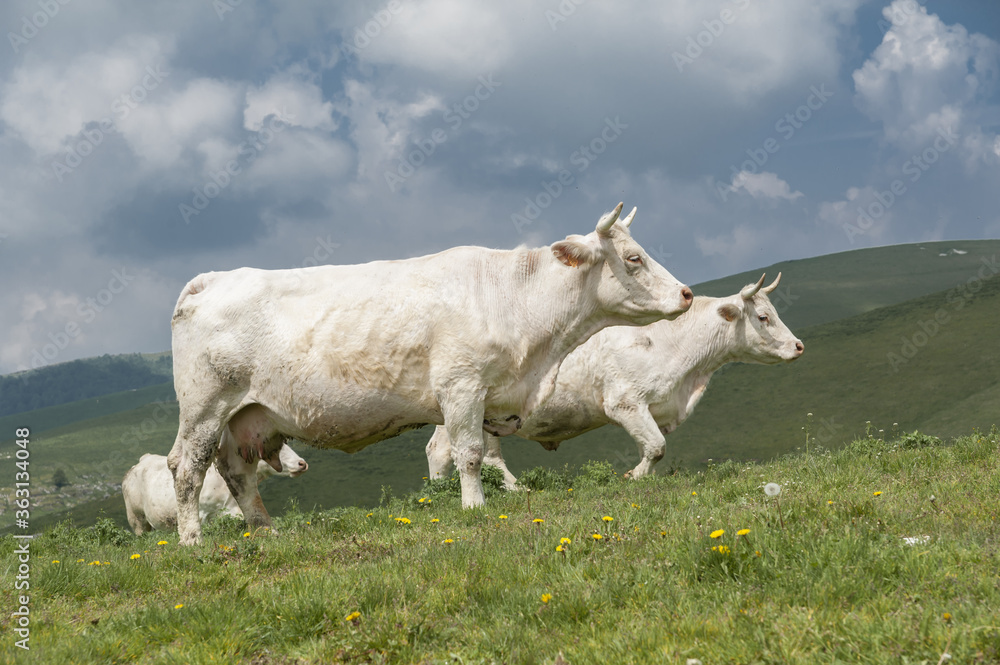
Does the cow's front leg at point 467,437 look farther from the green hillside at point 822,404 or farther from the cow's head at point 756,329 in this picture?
the green hillside at point 822,404

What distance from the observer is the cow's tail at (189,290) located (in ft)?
34.1

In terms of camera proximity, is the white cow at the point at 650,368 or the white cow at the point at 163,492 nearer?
the white cow at the point at 650,368

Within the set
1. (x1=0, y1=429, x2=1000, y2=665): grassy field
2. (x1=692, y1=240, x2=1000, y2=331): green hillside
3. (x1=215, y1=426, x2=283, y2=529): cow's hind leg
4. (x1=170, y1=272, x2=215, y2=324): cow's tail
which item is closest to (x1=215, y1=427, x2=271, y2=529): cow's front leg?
(x1=215, y1=426, x2=283, y2=529): cow's hind leg

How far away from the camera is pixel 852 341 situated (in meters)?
60.6

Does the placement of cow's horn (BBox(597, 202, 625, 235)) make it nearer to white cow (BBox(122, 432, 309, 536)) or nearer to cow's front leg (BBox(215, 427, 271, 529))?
cow's front leg (BBox(215, 427, 271, 529))

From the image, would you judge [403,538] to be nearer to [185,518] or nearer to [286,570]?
[286,570]

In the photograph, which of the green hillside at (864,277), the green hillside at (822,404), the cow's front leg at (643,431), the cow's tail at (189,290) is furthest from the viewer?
the green hillside at (864,277)

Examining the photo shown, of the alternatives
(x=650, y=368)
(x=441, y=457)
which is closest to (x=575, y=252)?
(x=650, y=368)

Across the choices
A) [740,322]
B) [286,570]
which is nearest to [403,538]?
[286,570]

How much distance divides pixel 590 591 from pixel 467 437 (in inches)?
186

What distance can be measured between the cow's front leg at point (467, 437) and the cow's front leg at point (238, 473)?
2875 millimetres

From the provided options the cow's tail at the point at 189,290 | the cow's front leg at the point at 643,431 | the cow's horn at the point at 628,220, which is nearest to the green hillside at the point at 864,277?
the cow's front leg at the point at 643,431

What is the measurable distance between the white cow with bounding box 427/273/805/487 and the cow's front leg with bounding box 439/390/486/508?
541 centimetres

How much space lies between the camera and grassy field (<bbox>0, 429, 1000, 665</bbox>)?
12.5 feet
